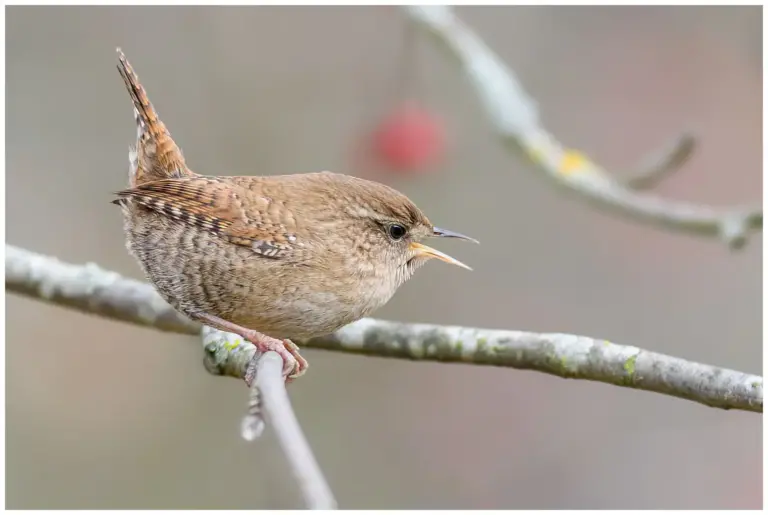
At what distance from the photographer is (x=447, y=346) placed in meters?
2.55

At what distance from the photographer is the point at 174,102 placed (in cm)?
551

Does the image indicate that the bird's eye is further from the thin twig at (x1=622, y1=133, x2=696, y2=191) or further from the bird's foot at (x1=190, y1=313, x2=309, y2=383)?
the thin twig at (x1=622, y1=133, x2=696, y2=191)

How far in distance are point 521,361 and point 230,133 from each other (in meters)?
3.41

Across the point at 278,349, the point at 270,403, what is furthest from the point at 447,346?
the point at 270,403

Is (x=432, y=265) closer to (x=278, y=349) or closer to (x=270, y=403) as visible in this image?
(x=278, y=349)

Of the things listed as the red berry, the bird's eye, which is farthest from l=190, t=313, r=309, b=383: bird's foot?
the red berry

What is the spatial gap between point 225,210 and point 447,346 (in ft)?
2.36

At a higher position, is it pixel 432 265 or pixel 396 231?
pixel 432 265

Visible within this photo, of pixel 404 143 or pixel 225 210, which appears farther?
pixel 404 143

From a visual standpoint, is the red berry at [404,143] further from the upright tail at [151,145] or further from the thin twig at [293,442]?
the thin twig at [293,442]

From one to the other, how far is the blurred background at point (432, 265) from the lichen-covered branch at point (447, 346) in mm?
2173

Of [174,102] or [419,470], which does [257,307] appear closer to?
[419,470]

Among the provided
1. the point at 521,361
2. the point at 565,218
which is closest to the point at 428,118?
the point at 565,218

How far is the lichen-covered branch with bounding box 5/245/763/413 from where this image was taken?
2.14 metres
